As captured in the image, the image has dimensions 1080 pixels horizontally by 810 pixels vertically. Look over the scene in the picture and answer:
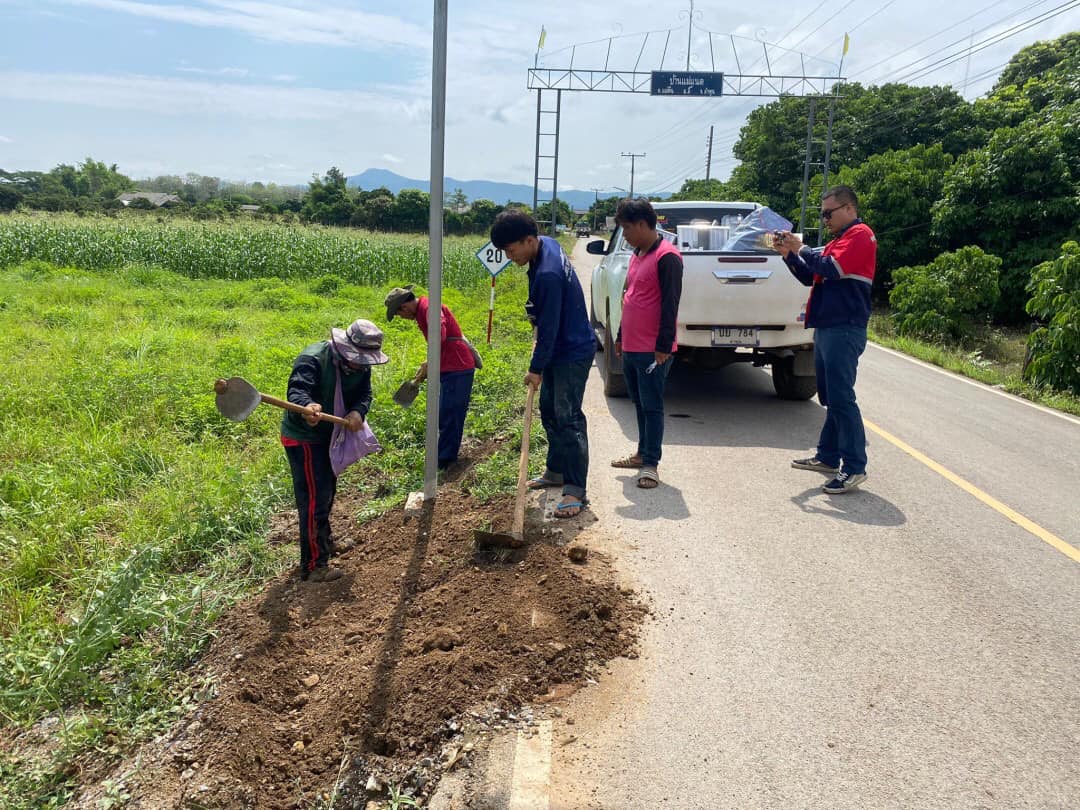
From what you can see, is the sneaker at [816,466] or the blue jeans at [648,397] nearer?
the blue jeans at [648,397]

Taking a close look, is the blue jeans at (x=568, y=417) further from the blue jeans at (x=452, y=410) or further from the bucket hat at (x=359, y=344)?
the bucket hat at (x=359, y=344)

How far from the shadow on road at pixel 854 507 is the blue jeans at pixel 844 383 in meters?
0.21

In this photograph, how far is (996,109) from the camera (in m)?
28.6

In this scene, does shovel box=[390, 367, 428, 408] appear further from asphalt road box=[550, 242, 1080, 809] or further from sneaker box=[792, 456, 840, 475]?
sneaker box=[792, 456, 840, 475]

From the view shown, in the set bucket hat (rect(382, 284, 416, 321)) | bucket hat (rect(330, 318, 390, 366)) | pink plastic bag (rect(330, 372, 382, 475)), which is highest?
bucket hat (rect(382, 284, 416, 321))

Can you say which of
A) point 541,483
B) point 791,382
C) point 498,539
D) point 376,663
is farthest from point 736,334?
point 376,663

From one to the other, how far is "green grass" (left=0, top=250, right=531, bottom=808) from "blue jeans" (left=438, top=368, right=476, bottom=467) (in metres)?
0.30

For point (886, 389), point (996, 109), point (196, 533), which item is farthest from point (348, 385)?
point (996, 109)

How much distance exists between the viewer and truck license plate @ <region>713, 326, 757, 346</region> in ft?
23.7

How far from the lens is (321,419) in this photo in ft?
12.8

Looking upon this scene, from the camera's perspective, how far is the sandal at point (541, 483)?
17.6 feet

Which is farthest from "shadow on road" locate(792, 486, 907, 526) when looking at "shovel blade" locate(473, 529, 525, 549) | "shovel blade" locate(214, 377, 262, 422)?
"shovel blade" locate(214, 377, 262, 422)

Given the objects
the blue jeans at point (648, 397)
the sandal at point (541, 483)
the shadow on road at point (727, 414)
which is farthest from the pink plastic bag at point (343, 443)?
the shadow on road at point (727, 414)

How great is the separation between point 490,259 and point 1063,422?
8.36m
